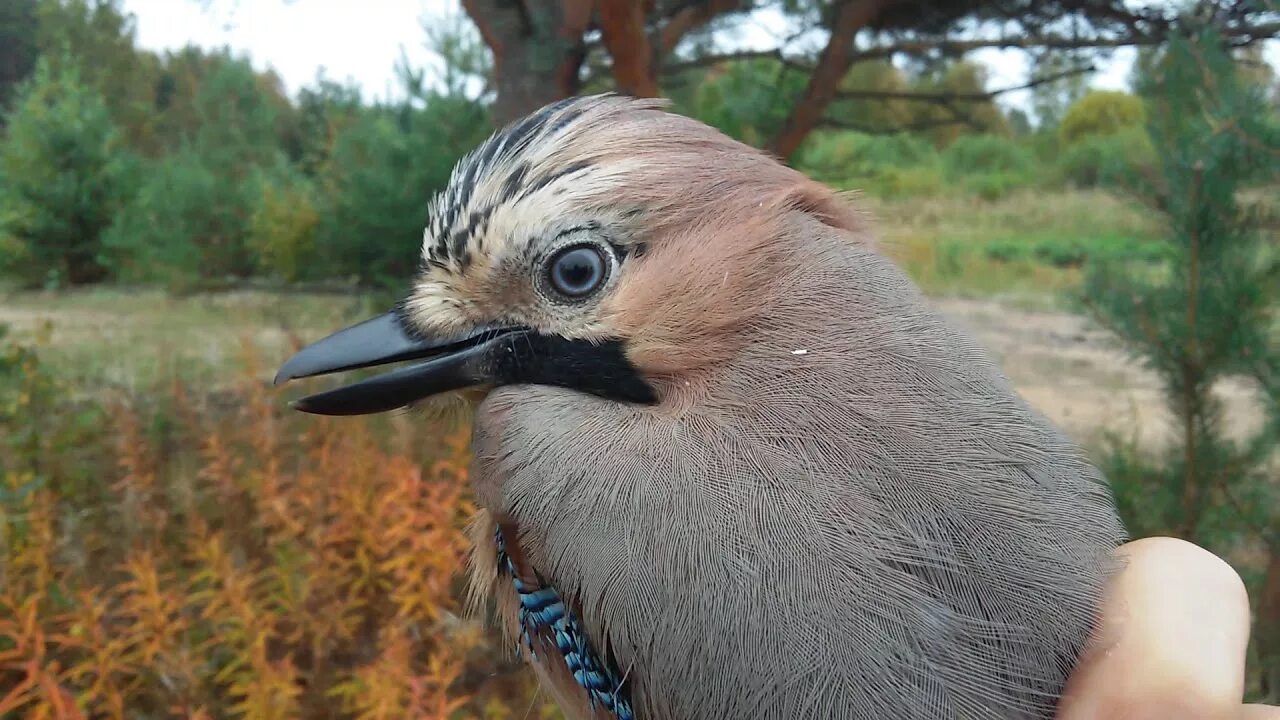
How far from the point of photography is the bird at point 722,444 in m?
0.74

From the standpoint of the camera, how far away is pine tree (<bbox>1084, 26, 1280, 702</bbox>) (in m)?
2.03

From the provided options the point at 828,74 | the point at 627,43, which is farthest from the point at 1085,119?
the point at 627,43

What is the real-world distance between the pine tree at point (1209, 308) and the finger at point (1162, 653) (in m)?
1.58

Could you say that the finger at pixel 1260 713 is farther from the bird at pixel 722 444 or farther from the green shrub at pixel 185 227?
the green shrub at pixel 185 227

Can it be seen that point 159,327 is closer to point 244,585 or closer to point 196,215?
point 196,215

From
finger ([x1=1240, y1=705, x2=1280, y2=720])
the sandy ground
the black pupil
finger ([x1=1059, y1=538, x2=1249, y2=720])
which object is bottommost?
the sandy ground

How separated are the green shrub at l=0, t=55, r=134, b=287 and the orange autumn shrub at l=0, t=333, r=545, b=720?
10.2 ft

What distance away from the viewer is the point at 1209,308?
7.06ft

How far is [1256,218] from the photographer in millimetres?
2109

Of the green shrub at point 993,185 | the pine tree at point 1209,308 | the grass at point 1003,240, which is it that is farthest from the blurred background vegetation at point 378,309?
the green shrub at point 993,185

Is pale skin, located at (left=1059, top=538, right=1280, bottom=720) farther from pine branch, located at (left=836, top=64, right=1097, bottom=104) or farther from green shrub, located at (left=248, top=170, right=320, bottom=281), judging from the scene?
green shrub, located at (left=248, top=170, right=320, bottom=281)

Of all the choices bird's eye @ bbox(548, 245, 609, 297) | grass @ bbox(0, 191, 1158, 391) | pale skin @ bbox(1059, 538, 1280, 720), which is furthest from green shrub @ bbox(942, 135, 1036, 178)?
bird's eye @ bbox(548, 245, 609, 297)

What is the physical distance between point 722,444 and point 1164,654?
503 millimetres

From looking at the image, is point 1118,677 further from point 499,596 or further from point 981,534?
point 499,596
